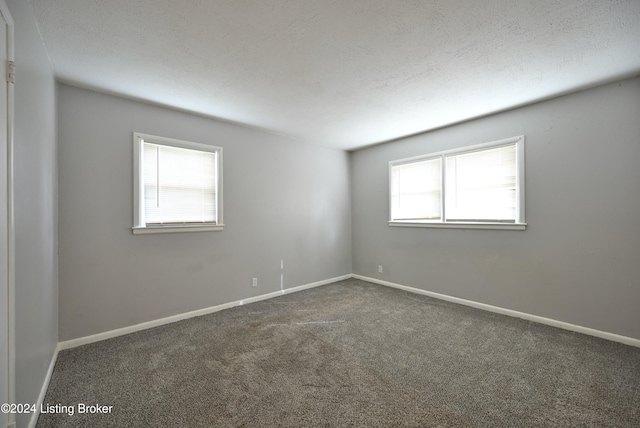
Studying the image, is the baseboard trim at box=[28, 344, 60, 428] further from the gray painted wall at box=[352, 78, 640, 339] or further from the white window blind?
the gray painted wall at box=[352, 78, 640, 339]

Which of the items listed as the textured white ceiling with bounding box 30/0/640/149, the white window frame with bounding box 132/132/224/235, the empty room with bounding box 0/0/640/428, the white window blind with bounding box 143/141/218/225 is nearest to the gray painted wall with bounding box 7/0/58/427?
the empty room with bounding box 0/0/640/428

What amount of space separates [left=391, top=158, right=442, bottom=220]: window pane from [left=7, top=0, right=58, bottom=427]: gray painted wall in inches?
168

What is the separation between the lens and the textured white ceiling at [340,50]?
1.71 m

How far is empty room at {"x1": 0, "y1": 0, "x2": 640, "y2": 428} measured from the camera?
170cm

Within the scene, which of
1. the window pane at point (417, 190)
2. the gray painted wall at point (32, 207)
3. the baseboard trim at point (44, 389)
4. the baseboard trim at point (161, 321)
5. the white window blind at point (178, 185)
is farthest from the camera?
the window pane at point (417, 190)

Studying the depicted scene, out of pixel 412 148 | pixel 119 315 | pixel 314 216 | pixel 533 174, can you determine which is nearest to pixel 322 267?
pixel 314 216

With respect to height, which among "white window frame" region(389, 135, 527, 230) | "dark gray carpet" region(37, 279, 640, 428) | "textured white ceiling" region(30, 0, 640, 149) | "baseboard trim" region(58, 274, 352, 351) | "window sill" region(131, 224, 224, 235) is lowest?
"dark gray carpet" region(37, 279, 640, 428)

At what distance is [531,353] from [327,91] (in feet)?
10.5

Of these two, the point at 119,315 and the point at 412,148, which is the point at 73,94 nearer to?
the point at 119,315

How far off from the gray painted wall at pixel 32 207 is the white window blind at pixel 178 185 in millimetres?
866

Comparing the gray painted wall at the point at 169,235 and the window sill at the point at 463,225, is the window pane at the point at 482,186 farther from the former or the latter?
the gray painted wall at the point at 169,235

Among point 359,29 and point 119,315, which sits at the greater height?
point 359,29

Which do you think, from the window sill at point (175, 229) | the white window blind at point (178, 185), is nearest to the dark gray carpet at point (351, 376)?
the window sill at point (175, 229)

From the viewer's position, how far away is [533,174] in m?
3.14
